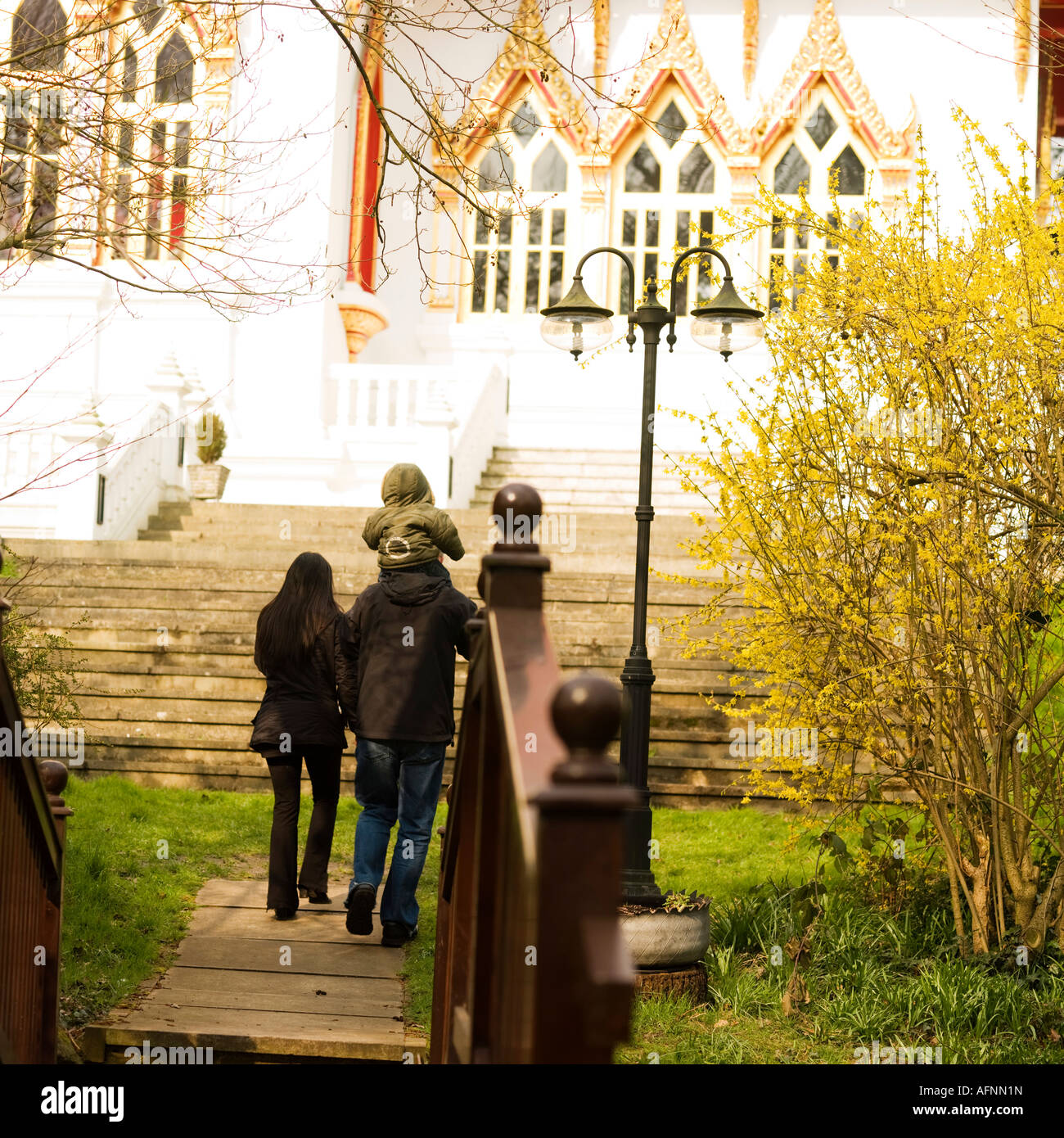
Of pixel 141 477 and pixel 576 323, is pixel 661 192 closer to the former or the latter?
pixel 141 477

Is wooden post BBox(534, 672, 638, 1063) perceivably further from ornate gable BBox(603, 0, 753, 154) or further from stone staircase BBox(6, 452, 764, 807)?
ornate gable BBox(603, 0, 753, 154)

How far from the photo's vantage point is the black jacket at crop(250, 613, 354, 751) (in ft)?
18.9

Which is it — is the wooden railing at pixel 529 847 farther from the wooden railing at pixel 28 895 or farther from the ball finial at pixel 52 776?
the ball finial at pixel 52 776

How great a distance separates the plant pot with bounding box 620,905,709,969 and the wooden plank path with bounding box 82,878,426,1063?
3.06ft

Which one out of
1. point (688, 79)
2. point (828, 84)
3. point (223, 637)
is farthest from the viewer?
point (688, 79)

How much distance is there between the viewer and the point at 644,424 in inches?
227

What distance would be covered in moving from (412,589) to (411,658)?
0.29 meters

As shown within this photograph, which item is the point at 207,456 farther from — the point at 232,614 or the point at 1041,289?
the point at 1041,289

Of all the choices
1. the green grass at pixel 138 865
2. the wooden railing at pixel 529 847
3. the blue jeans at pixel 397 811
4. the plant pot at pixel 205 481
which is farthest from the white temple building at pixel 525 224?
the wooden railing at pixel 529 847

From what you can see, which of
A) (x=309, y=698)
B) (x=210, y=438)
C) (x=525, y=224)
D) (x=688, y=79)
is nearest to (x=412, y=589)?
(x=309, y=698)

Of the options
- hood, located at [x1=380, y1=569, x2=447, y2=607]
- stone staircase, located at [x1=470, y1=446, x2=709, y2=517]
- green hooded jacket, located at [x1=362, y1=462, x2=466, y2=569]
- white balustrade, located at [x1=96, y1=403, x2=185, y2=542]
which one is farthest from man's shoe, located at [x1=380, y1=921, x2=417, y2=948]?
stone staircase, located at [x1=470, y1=446, x2=709, y2=517]

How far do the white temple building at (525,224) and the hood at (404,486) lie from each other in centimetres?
903

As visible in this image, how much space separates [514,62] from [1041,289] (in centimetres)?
1434

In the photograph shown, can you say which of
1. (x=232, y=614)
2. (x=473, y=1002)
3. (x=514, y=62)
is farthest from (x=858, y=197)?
(x=473, y=1002)
